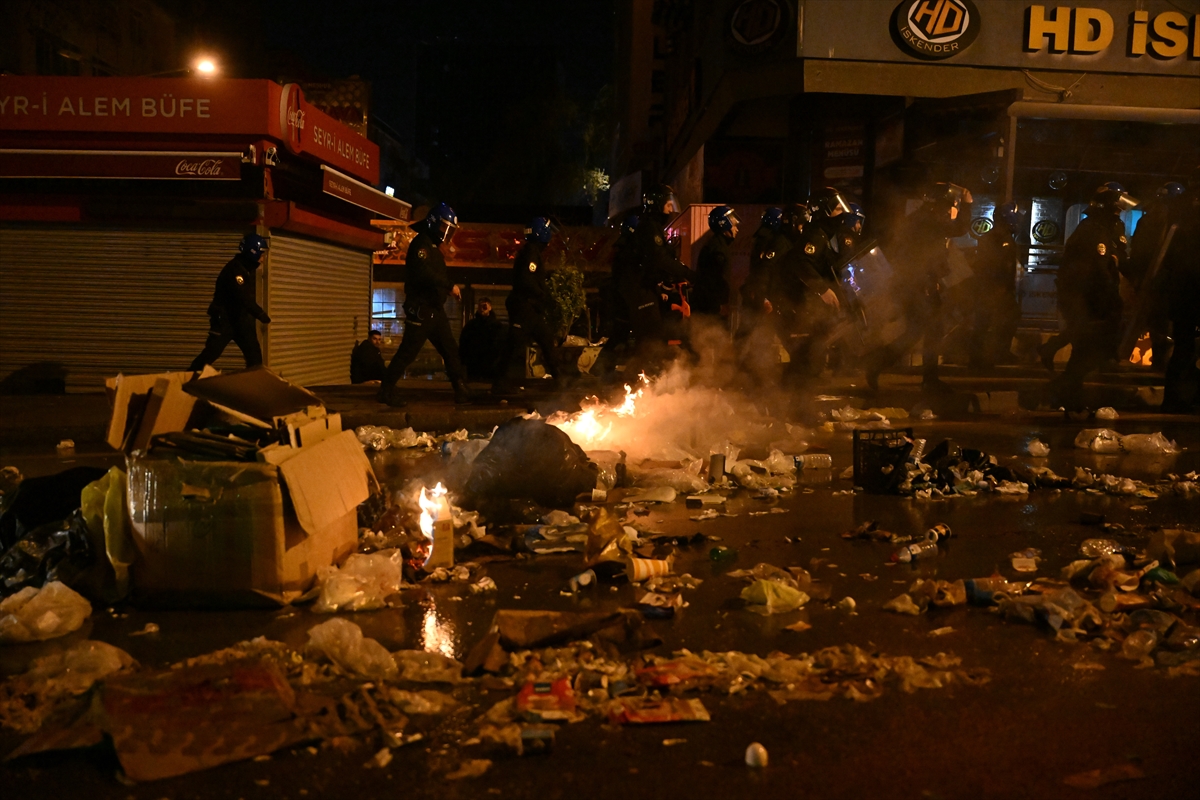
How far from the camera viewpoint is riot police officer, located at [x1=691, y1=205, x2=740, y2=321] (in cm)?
1160

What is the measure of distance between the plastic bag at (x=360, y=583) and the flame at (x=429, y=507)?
477mm

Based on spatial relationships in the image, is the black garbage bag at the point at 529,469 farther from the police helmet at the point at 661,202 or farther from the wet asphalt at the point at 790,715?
the police helmet at the point at 661,202

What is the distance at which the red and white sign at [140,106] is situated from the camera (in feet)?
47.6

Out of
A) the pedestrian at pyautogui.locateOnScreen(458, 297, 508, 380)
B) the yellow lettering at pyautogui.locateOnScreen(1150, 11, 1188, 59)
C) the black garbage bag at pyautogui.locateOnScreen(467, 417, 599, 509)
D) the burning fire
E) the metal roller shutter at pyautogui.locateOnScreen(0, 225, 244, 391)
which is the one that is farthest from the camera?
the yellow lettering at pyautogui.locateOnScreen(1150, 11, 1188, 59)

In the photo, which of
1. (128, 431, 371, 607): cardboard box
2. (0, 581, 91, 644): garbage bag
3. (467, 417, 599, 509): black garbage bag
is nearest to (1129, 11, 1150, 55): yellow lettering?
(467, 417, 599, 509): black garbage bag

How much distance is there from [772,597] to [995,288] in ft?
34.1

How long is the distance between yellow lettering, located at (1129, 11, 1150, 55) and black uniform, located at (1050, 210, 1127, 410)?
7330 mm

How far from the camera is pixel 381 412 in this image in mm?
11023

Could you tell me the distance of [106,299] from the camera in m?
15.1

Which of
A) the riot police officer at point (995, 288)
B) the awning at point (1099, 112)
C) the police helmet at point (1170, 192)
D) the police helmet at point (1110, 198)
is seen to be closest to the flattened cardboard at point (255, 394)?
the police helmet at point (1110, 198)

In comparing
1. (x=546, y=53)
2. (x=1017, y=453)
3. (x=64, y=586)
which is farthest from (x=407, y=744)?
(x=546, y=53)

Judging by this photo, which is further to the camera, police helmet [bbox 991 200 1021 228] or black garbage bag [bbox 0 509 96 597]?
police helmet [bbox 991 200 1021 228]

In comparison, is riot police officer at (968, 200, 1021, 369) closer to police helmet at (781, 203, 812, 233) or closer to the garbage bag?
police helmet at (781, 203, 812, 233)

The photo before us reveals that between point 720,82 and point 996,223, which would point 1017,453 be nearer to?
point 996,223
